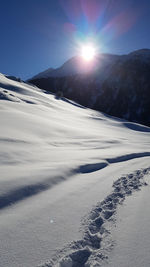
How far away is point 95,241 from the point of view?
78.4 inches

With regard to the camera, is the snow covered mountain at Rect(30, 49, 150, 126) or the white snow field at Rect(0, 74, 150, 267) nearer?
the white snow field at Rect(0, 74, 150, 267)

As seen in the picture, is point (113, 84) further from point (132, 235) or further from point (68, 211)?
point (132, 235)

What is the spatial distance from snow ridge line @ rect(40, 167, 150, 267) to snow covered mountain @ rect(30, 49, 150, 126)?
197 feet

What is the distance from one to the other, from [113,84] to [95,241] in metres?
73.1

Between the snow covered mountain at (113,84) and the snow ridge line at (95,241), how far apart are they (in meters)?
60.0

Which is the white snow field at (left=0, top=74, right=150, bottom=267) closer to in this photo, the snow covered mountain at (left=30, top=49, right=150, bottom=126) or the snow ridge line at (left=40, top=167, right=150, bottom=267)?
the snow ridge line at (left=40, top=167, right=150, bottom=267)

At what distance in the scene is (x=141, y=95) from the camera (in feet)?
217

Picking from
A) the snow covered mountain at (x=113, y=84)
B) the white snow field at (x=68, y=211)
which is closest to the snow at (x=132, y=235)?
the white snow field at (x=68, y=211)

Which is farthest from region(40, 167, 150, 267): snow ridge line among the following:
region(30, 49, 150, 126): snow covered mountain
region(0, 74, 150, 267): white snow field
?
region(30, 49, 150, 126): snow covered mountain

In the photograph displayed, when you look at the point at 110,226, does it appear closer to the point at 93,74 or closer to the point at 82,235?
the point at 82,235

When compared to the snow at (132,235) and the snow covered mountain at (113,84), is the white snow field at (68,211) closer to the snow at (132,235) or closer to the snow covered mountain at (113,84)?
the snow at (132,235)

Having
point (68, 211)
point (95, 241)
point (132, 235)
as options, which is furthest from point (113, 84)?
point (95, 241)

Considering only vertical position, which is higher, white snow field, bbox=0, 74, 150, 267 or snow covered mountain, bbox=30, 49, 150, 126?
snow covered mountain, bbox=30, 49, 150, 126

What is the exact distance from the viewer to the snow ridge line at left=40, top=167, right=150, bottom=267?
1695mm
